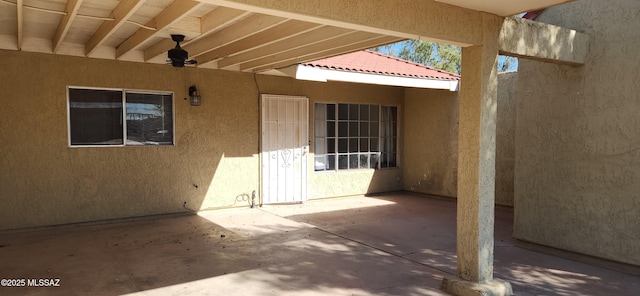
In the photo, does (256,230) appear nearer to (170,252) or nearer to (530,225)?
(170,252)

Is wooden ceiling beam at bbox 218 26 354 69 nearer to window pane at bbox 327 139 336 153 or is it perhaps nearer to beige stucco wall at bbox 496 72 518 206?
window pane at bbox 327 139 336 153

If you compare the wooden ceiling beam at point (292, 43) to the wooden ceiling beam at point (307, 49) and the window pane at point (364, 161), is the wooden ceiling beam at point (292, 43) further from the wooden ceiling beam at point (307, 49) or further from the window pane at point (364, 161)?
the window pane at point (364, 161)

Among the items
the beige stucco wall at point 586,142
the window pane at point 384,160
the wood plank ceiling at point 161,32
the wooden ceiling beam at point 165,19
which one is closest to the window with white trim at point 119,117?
the wood plank ceiling at point 161,32

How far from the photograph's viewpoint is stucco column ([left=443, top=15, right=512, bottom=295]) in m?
4.23

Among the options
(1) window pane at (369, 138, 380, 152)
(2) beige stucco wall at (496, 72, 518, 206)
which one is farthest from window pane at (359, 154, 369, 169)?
(2) beige stucco wall at (496, 72, 518, 206)

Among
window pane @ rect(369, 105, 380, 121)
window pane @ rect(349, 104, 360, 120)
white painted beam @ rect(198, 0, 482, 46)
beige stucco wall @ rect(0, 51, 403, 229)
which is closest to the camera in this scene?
white painted beam @ rect(198, 0, 482, 46)

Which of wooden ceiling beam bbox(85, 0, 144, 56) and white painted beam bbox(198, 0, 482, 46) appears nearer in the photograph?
white painted beam bbox(198, 0, 482, 46)

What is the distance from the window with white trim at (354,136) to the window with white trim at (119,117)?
Result: 141 inches

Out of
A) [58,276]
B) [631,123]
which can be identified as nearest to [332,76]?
[631,123]

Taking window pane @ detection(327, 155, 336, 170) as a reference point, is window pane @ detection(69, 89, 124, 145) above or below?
above

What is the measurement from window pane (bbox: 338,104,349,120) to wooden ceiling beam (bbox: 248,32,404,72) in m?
2.65

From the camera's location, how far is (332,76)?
8.05 meters

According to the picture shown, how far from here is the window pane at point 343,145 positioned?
33.9 ft

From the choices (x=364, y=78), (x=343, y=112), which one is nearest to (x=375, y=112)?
(x=343, y=112)
